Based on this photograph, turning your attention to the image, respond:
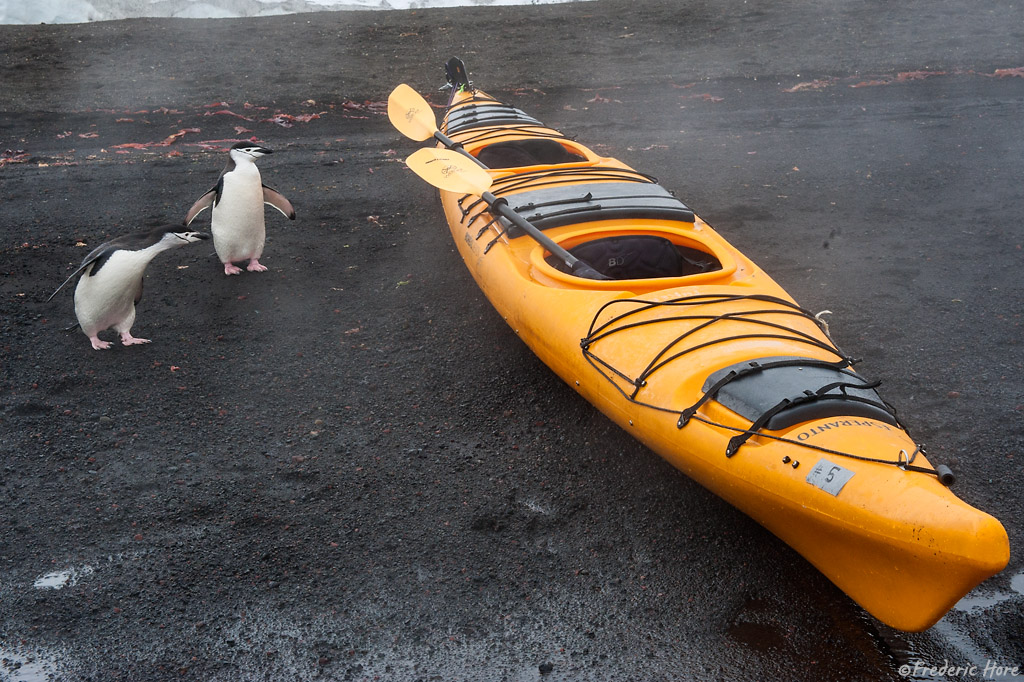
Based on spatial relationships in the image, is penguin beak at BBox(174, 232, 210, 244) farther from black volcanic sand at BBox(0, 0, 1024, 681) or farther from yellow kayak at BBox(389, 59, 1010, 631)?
yellow kayak at BBox(389, 59, 1010, 631)

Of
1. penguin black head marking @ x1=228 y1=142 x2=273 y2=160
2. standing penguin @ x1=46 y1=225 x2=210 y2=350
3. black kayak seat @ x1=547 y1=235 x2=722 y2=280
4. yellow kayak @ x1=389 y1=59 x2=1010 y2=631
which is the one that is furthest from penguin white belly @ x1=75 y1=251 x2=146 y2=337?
black kayak seat @ x1=547 y1=235 x2=722 y2=280

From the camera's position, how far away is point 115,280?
14.0 ft

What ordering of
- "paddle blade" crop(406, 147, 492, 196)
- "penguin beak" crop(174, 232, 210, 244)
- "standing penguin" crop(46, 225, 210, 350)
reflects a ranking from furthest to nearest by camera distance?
"paddle blade" crop(406, 147, 492, 196), "penguin beak" crop(174, 232, 210, 244), "standing penguin" crop(46, 225, 210, 350)

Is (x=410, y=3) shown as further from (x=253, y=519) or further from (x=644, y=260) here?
(x=253, y=519)

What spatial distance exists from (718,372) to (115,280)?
345 cm

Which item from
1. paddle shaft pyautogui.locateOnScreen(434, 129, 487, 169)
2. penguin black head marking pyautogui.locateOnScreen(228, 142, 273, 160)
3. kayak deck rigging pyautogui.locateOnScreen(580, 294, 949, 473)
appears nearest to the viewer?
kayak deck rigging pyautogui.locateOnScreen(580, 294, 949, 473)

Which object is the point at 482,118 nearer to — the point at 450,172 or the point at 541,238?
the point at 450,172

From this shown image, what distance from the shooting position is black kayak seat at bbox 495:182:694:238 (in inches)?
175

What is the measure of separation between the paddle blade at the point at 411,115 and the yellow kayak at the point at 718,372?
62.0 inches

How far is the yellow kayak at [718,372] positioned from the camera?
2375 mm

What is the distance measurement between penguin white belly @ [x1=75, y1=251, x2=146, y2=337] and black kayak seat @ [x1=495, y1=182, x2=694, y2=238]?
7.44 ft

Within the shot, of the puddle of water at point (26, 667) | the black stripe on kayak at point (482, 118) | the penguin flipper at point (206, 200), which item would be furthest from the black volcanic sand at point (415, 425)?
the black stripe on kayak at point (482, 118)

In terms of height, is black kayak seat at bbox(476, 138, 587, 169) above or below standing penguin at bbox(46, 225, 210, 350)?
above

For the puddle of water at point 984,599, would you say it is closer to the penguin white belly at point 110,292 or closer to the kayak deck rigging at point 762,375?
the kayak deck rigging at point 762,375
